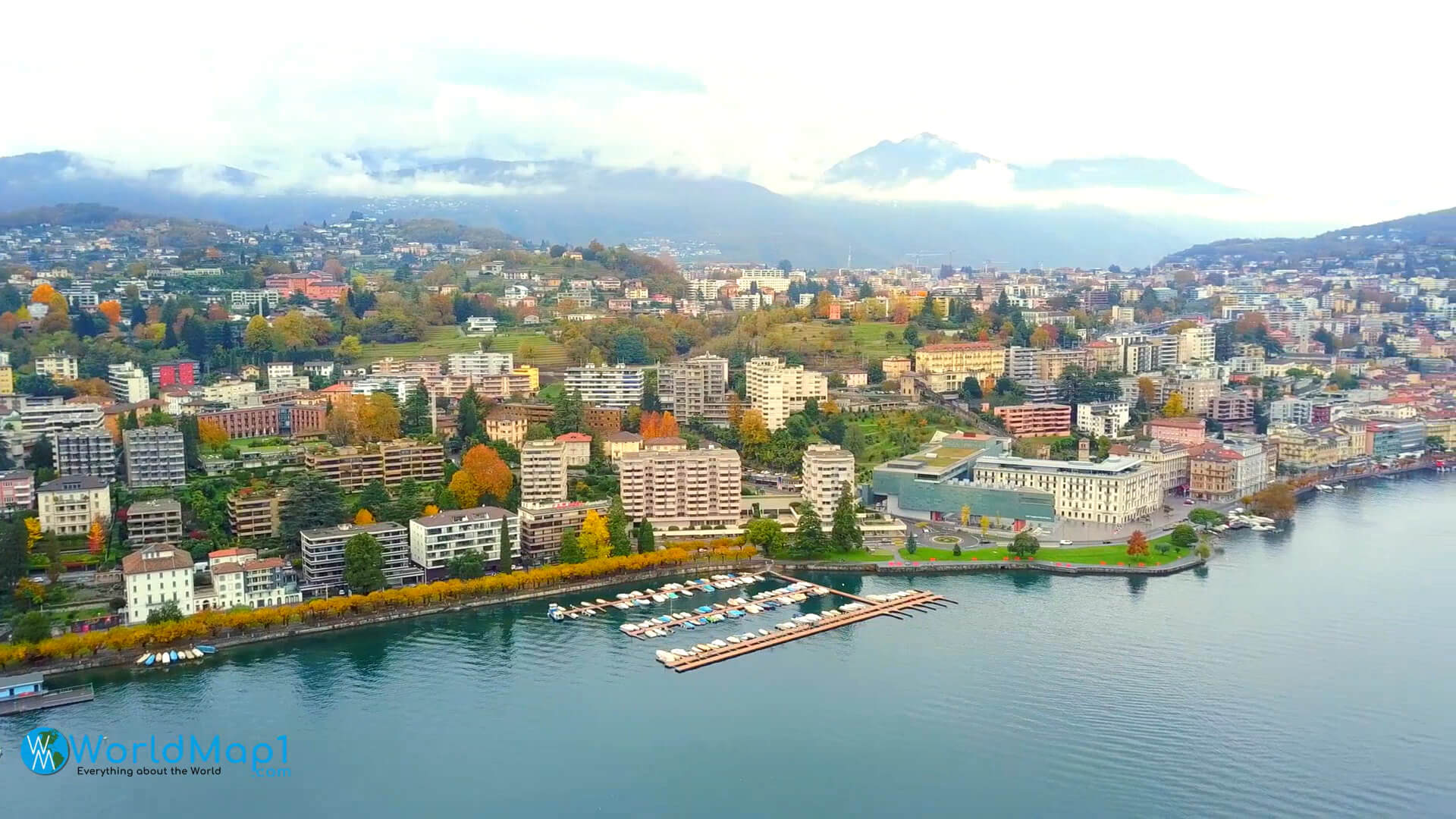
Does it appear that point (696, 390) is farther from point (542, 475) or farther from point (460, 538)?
point (460, 538)

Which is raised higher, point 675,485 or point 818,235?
point 818,235

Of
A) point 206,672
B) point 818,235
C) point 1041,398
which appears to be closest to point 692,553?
point 206,672

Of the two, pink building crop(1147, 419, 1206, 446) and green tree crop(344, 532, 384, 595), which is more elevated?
pink building crop(1147, 419, 1206, 446)

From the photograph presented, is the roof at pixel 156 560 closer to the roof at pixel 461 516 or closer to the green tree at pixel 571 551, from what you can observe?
the roof at pixel 461 516

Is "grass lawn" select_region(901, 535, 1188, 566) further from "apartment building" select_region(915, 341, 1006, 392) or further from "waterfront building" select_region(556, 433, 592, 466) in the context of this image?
"apartment building" select_region(915, 341, 1006, 392)

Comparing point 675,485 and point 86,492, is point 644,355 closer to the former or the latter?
point 675,485

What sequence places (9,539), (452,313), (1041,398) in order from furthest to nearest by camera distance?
(452,313) < (1041,398) < (9,539)

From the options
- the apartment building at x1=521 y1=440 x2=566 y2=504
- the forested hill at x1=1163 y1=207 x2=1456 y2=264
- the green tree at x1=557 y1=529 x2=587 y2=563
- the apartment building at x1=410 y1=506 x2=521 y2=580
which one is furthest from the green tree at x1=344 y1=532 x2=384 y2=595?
the forested hill at x1=1163 y1=207 x2=1456 y2=264
